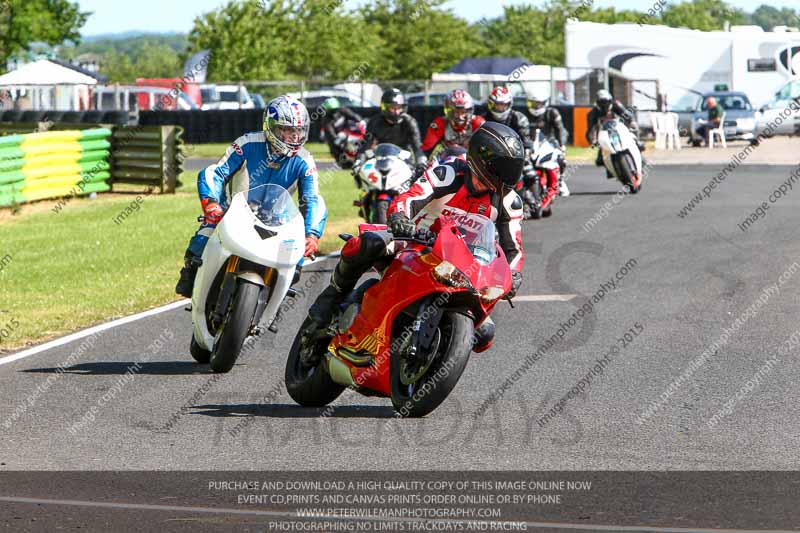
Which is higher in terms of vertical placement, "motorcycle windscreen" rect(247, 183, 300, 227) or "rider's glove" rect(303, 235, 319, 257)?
"motorcycle windscreen" rect(247, 183, 300, 227)

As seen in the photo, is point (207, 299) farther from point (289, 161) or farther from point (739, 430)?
point (739, 430)

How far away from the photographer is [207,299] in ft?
30.5

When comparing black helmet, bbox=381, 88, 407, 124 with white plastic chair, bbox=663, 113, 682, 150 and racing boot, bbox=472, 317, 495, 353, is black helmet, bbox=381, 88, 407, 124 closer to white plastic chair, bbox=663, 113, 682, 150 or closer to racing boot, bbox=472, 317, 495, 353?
racing boot, bbox=472, 317, 495, 353

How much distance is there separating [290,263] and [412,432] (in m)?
1.89

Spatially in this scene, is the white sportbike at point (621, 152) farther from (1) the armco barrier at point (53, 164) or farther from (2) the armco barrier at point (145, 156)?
(1) the armco barrier at point (53, 164)

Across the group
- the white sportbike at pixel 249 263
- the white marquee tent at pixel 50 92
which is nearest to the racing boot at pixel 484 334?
the white sportbike at pixel 249 263

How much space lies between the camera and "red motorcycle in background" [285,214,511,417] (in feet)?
24.0

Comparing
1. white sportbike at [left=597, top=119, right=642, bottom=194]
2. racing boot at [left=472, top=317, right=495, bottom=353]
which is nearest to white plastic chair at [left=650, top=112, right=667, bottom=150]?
→ white sportbike at [left=597, top=119, right=642, bottom=194]

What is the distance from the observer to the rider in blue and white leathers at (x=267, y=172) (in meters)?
9.65

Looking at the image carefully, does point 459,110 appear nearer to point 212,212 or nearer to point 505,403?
point 212,212

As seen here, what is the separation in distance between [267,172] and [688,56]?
4204 cm

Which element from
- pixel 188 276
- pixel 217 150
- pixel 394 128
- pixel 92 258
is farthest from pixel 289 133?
pixel 217 150

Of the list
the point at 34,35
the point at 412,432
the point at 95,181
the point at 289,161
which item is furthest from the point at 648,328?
the point at 34,35

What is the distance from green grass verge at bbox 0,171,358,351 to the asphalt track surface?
3.01 ft
